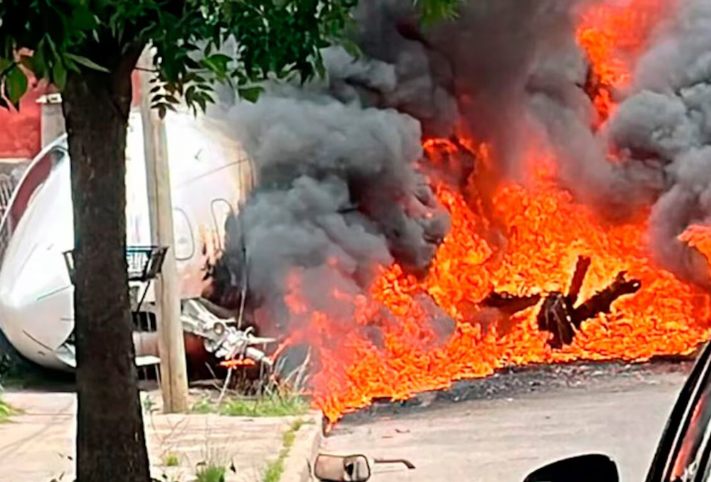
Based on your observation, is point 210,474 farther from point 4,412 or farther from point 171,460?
point 4,412

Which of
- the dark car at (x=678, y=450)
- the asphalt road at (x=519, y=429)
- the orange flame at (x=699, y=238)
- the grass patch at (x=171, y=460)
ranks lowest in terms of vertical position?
the asphalt road at (x=519, y=429)

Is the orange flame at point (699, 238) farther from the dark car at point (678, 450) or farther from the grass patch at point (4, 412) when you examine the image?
the dark car at point (678, 450)

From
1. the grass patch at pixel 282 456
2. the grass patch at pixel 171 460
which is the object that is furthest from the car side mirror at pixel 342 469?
the grass patch at pixel 171 460

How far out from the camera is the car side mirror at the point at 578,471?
2.00 metres

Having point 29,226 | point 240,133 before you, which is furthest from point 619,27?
point 29,226

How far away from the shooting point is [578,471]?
2004 mm

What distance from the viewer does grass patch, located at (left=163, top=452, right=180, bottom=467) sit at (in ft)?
19.5

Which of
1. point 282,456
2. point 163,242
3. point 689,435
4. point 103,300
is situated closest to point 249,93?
point 103,300

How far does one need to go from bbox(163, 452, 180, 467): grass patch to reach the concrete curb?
53 cm

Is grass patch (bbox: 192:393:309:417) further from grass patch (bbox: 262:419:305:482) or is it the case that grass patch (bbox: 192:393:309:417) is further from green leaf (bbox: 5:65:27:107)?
green leaf (bbox: 5:65:27:107)

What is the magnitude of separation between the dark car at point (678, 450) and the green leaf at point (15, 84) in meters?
1.03

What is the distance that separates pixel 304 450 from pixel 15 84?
15.4 feet

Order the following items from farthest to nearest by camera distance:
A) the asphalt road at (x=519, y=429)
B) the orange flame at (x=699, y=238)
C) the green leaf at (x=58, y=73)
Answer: the orange flame at (x=699, y=238)
the asphalt road at (x=519, y=429)
the green leaf at (x=58, y=73)

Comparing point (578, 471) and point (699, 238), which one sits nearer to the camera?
point (578, 471)
